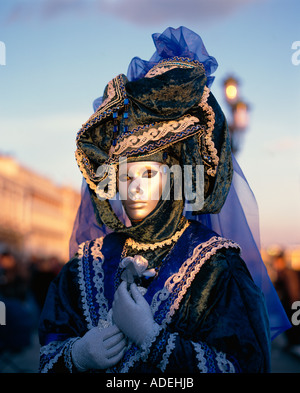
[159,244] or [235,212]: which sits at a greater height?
[235,212]

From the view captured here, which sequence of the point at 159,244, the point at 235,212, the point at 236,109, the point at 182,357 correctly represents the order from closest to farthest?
1. the point at 182,357
2. the point at 159,244
3. the point at 235,212
4. the point at 236,109

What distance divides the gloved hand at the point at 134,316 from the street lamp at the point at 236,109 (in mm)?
3881

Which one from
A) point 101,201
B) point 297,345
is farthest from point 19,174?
point 101,201

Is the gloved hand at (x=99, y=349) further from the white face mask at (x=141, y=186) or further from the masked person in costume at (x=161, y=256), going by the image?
the white face mask at (x=141, y=186)

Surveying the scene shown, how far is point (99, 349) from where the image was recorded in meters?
1.85

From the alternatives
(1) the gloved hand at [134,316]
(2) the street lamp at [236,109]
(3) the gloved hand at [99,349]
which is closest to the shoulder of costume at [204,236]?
(1) the gloved hand at [134,316]

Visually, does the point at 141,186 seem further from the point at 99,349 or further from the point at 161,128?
the point at 99,349

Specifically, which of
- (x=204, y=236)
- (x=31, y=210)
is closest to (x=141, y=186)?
(x=204, y=236)

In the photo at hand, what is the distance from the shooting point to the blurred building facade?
3425 cm

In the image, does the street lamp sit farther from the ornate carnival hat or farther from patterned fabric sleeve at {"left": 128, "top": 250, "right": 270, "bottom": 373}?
patterned fabric sleeve at {"left": 128, "top": 250, "right": 270, "bottom": 373}

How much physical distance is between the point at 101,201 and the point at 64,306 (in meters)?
0.52

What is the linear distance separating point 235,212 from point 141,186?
530mm
